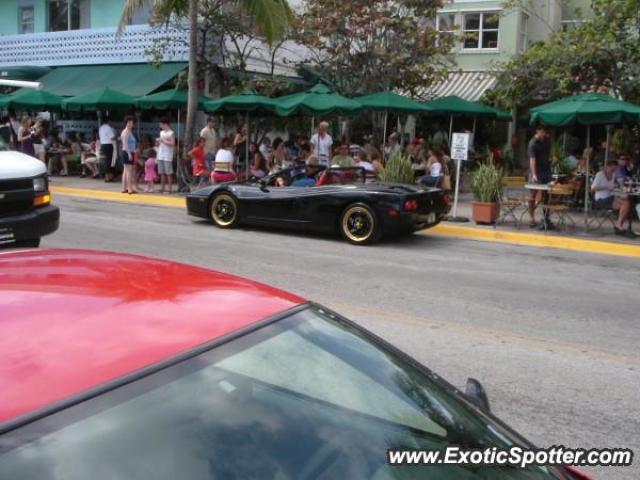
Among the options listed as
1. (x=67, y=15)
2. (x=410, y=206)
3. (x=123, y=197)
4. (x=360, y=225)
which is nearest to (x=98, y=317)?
(x=410, y=206)

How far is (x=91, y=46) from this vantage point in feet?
86.0

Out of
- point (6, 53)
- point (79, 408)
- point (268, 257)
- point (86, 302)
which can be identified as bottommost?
point (268, 257)

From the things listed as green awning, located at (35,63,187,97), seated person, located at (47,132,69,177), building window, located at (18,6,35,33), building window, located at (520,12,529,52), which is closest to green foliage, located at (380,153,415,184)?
green awning, located at (35,63,187,97)

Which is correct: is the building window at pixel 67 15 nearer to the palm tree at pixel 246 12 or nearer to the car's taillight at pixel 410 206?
the palm tree at pixel 246 12

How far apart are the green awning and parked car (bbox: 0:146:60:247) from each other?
1517cm

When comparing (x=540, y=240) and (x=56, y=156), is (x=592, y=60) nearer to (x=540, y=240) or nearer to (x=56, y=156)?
(x=540, y=240)

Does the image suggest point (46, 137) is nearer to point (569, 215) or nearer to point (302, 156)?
point (302, 156)

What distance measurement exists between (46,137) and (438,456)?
25240mm

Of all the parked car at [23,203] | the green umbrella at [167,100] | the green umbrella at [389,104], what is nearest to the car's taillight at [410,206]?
the parked car at [23,203]

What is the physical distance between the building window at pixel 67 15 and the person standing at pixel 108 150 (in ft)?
29.9

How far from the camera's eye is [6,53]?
29203 mm

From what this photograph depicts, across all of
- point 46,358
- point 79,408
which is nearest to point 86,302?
point 46,358

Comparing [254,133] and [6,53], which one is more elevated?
[6,53]

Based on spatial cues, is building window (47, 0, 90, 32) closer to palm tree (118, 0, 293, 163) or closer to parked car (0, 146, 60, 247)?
palm tree (118, 0, 293, 163)
